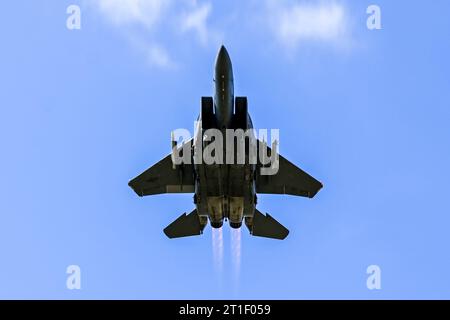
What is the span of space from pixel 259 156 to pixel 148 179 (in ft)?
17.4

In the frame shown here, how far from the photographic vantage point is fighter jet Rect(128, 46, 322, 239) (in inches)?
1025

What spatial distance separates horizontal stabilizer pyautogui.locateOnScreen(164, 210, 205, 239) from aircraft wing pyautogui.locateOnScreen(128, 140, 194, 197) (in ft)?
5.70

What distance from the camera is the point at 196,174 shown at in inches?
1093

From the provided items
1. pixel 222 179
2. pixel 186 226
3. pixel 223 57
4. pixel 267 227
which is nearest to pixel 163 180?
pixel 186 226

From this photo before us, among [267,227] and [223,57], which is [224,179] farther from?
[267,227]

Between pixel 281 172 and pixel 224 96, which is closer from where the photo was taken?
pixel 224 96

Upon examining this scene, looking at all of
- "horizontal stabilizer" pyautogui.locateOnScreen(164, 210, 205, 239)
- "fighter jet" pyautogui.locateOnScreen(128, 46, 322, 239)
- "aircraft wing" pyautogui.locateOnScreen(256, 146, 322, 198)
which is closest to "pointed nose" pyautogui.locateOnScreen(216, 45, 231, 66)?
"fighter jet" pyautogui.locateOnScreen(128, 46, 322, 239)

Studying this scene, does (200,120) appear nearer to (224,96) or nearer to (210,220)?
(224,96)

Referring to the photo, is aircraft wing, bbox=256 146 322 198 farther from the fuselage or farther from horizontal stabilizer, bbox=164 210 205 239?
horizontal stabilizer, bbox=164 210 205 239

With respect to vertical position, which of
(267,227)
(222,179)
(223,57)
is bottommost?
(267,227)

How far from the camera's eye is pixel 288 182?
99.8 feet

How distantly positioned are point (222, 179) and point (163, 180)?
3.93m
